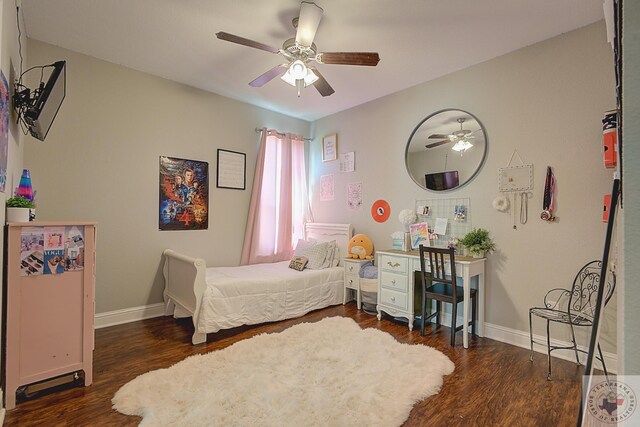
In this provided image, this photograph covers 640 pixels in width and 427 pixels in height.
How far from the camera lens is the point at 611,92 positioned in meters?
2.33

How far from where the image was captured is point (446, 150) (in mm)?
3326

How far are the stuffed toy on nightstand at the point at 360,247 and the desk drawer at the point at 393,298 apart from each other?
59 cm

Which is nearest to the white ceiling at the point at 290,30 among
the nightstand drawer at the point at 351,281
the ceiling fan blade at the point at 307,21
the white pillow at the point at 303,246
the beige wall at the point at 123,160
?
the ceiling fan blade at the point at 307,21

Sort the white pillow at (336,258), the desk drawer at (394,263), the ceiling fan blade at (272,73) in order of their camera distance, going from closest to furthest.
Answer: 1. the ceiling fan blade at (272,73)
2. the desk drawer at (394,263)
3. the white pillow at (336,258)

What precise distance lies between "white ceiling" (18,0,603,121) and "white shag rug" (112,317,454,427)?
2674mm

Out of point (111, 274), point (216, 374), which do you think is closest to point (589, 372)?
point (216, 374)

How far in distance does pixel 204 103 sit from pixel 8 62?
6.68 feet

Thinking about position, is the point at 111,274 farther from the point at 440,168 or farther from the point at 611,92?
the point at 611,92

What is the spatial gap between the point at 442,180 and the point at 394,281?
1.22m

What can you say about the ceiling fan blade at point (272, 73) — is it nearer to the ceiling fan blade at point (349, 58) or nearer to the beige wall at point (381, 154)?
the ceiling fan blade at point (349, 58)

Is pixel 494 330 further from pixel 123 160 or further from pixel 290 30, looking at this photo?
A: pixel 123 160

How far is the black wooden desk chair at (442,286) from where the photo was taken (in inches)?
108

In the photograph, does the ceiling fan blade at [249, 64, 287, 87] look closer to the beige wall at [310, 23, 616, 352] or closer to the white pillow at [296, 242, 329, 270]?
the beige wall at [310, 23, 616, 352]

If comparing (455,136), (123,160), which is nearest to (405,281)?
(455,136)
